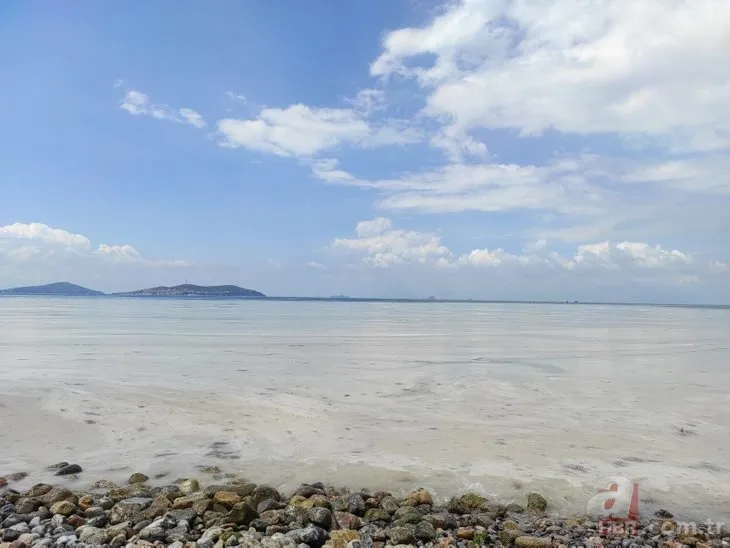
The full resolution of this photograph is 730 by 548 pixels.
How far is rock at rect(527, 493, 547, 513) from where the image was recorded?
7.87 meters

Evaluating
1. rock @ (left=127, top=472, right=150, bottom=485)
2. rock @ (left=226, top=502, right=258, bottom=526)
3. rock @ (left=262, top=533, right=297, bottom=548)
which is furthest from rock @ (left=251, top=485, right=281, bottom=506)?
rock @ (left=127, top=472, right=150, bottom=485)

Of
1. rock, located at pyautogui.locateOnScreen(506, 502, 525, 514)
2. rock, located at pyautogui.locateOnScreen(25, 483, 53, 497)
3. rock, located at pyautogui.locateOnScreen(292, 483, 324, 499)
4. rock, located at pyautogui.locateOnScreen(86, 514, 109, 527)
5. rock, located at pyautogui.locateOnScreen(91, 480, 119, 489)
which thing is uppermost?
rock, located at pyautogui.locateOnScreen(86, 514, 109, 527)

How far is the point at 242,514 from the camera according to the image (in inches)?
274

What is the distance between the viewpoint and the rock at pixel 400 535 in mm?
6500

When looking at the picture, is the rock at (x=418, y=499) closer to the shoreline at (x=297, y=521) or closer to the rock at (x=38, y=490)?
the shoreline at (x=297, y=521)

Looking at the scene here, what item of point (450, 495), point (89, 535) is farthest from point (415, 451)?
point (89, 535)

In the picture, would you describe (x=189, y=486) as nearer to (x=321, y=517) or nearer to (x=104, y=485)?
(x=104, y=485)

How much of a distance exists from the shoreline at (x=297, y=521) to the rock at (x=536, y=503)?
1cm

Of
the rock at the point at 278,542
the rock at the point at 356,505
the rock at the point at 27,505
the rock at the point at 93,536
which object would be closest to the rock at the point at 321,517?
the rock at the point at 356,505

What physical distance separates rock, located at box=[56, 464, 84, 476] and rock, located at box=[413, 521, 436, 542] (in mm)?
5968

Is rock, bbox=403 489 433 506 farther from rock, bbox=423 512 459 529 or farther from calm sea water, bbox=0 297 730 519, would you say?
calm sea water, bbox=0 297 730 519

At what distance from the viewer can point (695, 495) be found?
28.2 ft

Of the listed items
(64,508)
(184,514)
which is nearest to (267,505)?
(184,514)

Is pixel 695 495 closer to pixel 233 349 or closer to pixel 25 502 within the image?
pixel 25 502
